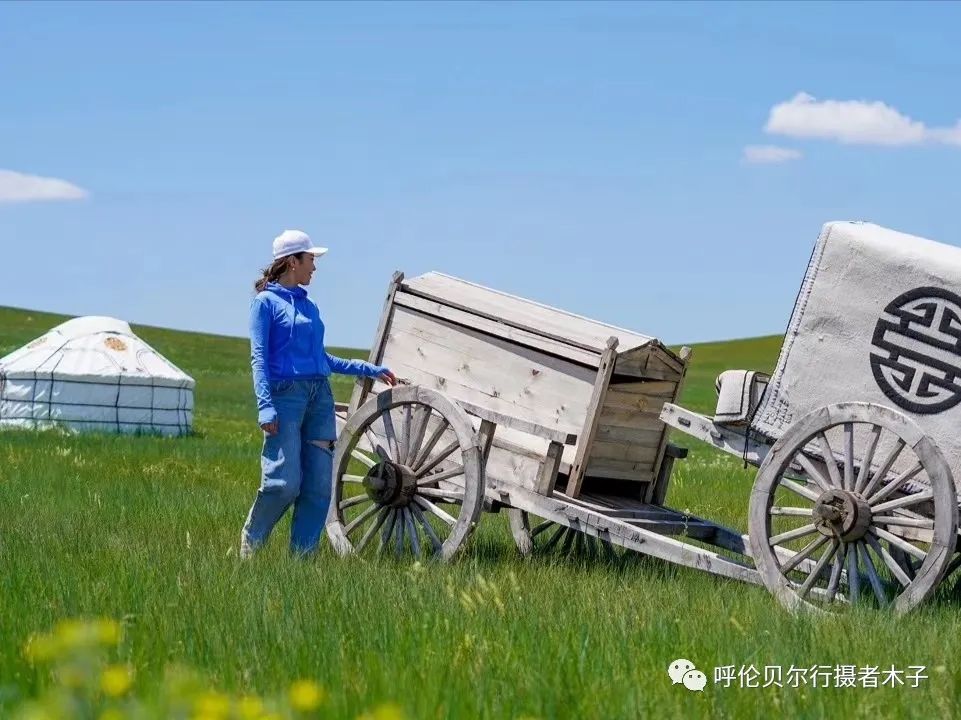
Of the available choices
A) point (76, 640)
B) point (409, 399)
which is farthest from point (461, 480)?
point (76, 640)

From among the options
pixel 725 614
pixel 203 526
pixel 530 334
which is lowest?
pixel 203 526

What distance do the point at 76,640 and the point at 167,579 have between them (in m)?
4.06

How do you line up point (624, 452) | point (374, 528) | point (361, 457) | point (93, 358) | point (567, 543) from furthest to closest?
point (93, 358)
point (567, 543)
point (361, 457)
point (374, 528)
point (624, 452)

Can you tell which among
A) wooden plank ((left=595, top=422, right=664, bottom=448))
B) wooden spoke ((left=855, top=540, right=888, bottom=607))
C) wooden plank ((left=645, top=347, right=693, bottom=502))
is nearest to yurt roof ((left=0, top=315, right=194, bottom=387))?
wooden plank ((left=645, top=347, right=693, bottom=502))

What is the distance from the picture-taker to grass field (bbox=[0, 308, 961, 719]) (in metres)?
3.75

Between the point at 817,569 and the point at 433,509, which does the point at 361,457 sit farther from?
the point at 817,569

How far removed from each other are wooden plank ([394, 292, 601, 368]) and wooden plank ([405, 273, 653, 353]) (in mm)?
26

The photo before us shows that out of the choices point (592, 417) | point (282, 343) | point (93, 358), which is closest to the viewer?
point (592, 417)

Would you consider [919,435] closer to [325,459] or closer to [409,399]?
[409,399]

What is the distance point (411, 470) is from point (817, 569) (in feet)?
8.65

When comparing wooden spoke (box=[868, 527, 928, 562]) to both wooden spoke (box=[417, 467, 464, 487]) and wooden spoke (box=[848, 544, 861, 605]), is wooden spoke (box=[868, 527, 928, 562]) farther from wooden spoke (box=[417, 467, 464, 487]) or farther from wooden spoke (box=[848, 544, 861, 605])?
wooden spoke (box=[417, 467, 464, 487])

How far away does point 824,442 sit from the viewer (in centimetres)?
600

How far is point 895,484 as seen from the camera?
5.77m

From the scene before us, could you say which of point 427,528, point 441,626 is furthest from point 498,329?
point 441,626
